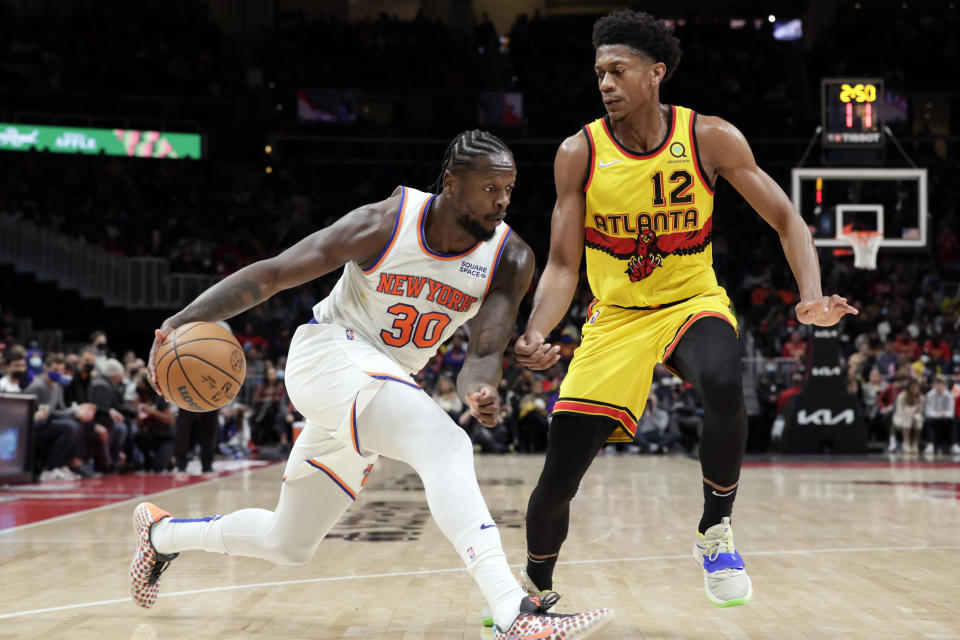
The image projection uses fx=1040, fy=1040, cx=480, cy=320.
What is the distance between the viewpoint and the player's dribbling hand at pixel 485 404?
3445mm

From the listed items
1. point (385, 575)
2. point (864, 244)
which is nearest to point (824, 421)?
point (864, 244)

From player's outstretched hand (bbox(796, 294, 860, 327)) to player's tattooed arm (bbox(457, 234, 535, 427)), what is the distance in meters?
1.00

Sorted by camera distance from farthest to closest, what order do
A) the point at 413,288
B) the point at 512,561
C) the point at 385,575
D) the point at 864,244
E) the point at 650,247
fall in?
1. the point at 864,244
2. the point at 512,561
3. the point at 385,575
4. the point at 650,247
5. the point at 413,288

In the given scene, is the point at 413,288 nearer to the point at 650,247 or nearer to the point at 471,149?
the point at 471,149

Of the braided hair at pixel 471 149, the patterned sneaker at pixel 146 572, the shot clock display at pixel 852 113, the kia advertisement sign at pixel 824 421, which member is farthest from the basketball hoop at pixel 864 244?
the patterned sneaker at pixel 146 572

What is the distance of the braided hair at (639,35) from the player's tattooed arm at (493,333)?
88 centimetres

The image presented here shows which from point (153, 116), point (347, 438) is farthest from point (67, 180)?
point (347, 438)

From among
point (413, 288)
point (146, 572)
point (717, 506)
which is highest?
point (413, 288)

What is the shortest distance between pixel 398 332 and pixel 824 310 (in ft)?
5.13

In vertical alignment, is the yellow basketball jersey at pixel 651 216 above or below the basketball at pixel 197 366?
above

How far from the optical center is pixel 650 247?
13.5ft

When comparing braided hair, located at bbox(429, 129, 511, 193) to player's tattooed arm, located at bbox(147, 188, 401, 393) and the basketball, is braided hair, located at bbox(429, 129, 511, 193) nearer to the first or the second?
player's tattooed arm, located at bbox(147, 188, 401, 393)

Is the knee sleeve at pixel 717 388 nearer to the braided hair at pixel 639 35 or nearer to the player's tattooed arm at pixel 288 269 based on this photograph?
the braided hair at pixel 639 35

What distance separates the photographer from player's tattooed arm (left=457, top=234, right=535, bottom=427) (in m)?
3.49
